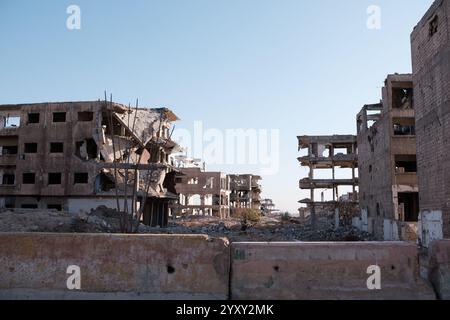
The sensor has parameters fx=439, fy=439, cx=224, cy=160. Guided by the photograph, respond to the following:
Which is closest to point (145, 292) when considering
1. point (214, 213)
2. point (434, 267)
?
point (434, 267)

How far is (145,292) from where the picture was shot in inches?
218

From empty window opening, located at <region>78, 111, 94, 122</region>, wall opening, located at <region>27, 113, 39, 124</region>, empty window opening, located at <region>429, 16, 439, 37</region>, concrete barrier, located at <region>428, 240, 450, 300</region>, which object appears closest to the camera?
concrete barrier, located at <region>428, 240, 450, 300</region>

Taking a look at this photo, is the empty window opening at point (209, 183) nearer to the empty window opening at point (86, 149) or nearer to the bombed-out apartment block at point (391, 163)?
the empty window opening at point (86, 149)

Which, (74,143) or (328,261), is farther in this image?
(74,143)

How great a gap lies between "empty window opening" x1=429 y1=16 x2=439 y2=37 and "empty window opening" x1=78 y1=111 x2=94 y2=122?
28.9 meters

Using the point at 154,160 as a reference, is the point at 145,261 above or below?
below

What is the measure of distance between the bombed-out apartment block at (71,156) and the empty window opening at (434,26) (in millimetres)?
24404

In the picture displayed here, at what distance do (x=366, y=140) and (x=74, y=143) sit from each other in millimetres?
24474

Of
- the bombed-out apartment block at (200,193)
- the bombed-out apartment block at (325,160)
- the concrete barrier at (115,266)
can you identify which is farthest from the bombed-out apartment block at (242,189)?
the concrete barrier at (115,266)

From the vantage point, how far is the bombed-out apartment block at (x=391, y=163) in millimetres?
28094

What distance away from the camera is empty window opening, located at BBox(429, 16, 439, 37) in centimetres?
1657

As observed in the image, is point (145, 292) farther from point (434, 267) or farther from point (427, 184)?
point (427, 184)

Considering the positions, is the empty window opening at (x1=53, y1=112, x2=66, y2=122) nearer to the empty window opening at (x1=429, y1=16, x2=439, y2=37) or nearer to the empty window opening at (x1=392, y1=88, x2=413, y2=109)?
the empty window opening at (x1=392, y1=88, x2=413, y2=109)

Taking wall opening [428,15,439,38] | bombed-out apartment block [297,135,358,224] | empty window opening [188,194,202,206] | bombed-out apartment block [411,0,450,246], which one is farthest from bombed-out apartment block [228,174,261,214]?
wall opening [428,15,439,38]
